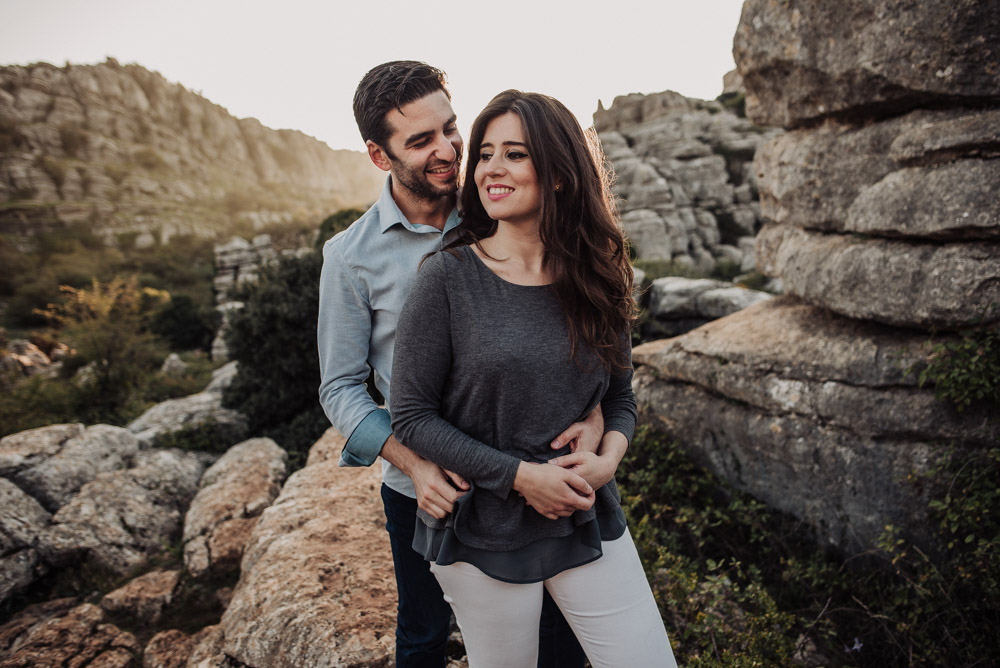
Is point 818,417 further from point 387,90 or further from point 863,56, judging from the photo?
point 387,90

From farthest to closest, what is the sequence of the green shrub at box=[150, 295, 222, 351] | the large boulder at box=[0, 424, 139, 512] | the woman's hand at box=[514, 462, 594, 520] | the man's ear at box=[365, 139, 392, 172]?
the green shrub at box=[150, 295, 222, 351], the large boulder at box=[0, 424, 139, 512], the man's ear at box=[365, 139, 392, 172], the woman's hand at box=[514, 462, 594, 520]

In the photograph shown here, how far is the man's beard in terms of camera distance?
194 centimetres

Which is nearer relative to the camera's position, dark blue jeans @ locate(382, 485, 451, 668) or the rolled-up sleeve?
the rolled-up sleeve

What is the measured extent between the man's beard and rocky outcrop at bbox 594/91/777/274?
2365 cm

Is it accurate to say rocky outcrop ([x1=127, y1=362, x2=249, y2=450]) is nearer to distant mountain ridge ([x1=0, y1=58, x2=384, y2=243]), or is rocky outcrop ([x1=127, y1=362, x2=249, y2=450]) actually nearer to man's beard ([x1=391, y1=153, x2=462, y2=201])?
man's beard ([x1=391, y1=153, x2=462, y2=201])

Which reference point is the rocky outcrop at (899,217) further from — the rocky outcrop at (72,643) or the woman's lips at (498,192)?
the rocky outcrop at (72,643)

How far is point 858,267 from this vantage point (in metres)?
4.18

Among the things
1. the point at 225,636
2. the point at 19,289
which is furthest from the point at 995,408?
the point at 19,289

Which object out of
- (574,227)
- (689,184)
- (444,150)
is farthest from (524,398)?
(689,184)

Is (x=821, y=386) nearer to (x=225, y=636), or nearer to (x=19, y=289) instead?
(x=225, y=636)

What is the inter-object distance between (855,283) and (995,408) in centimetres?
126

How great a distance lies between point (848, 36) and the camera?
418 cm

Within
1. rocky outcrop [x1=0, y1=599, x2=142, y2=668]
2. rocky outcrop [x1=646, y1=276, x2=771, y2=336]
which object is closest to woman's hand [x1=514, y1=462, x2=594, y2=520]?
rocky outcrop [x1=0, y1=599, x2=142, y2=668]

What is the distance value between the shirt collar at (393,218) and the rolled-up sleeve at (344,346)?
21cm
